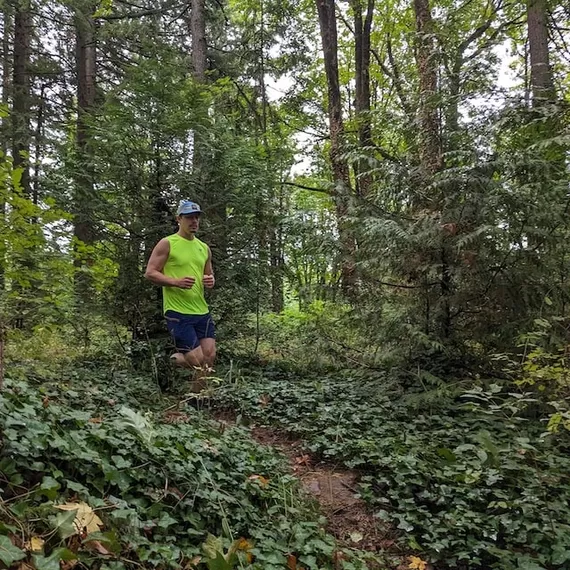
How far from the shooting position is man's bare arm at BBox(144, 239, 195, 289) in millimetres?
4551

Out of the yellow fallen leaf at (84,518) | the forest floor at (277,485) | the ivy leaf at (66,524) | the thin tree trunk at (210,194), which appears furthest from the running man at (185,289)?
the ivy leaf at (66,524)

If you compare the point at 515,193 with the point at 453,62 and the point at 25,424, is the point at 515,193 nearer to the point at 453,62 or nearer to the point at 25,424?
the point at 453,62

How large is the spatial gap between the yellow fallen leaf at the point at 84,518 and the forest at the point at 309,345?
0.04ft

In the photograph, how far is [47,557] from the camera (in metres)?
1.57

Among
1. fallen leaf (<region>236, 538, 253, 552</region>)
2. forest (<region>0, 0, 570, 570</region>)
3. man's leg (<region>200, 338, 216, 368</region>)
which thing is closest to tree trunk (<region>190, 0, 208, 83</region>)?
forest (<region>0, 0, 570, 570</region>)

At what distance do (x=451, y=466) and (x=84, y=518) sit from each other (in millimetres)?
2506

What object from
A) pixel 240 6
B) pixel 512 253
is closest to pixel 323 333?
pixel 512 253

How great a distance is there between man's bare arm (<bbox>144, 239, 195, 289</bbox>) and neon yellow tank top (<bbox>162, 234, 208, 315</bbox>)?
0.17 ft

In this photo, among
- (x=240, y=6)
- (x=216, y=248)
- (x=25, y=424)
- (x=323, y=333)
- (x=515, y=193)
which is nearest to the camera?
(x=25, y=424)

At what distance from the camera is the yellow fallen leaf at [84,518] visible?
1.83 m

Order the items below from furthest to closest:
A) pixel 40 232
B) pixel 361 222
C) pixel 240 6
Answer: pixel 240 6, pixel 361 222, pixel 40 232

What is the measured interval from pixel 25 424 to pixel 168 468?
0.76 metres

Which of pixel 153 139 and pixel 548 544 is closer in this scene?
pixel 548 544

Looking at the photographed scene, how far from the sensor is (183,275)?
471 centimetres
